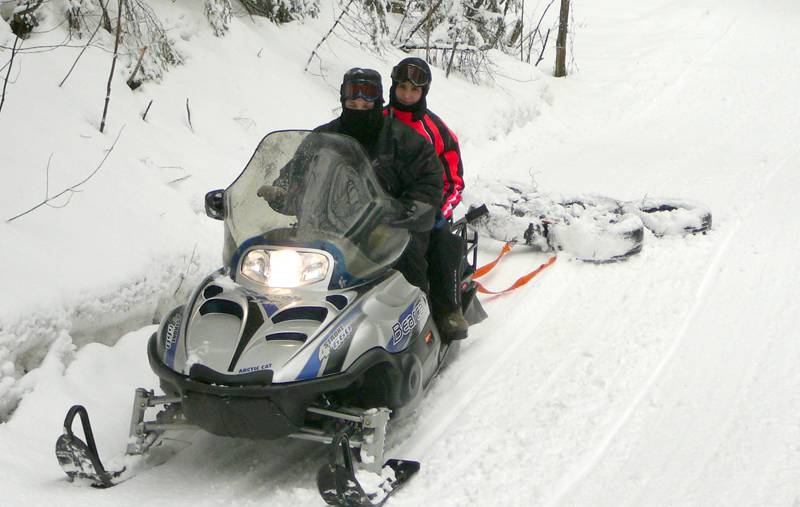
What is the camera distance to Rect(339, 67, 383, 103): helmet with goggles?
4441mm

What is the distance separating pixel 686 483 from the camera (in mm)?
3836

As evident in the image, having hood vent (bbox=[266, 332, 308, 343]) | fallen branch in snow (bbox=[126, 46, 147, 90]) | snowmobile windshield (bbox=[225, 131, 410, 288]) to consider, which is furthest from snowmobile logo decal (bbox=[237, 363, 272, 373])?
fallen branch in snow (bbox=[126, 46, 147, 90])

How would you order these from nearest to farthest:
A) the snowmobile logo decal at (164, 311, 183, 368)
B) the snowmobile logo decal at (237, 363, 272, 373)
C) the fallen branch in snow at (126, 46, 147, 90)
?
1. the snowmobile logo decal at (237, 363, 272, 373)
2. the snowmobile logo decal at (164, 311, 183, 368)
3. the fallen branch in snow at (126, 46, 147, 90)

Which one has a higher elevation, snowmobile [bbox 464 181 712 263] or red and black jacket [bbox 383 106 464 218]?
red and black jacket [bbox 383 106 464 218]

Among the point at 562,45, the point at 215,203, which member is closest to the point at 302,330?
the point at 215,203

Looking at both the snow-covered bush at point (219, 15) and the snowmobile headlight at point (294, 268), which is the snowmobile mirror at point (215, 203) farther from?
the snow-covered bush at point (219, 15)

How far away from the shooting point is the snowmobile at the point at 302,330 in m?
3.61

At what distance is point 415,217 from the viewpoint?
4203 millimetres

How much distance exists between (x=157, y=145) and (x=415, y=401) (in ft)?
12.3

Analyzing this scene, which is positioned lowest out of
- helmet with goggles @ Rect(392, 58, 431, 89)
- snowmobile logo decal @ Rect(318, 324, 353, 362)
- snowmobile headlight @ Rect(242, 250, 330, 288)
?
snowmobile logo decal @ Rect(318, 324, 353, 362)

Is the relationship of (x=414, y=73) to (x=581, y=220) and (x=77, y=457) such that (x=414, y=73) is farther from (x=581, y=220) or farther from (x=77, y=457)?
(x=77, y=457)

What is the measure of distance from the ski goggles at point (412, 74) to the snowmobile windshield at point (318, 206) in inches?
54.4

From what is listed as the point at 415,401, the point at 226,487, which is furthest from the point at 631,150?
the point at 226,487

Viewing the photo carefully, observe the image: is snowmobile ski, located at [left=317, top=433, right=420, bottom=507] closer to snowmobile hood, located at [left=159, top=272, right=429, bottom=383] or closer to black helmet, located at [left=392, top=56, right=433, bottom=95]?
snowmobile hood, located at [left=159, top=272, right=429, bottom=383]
